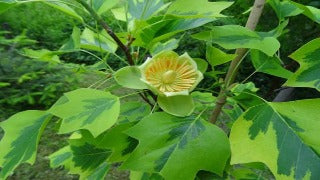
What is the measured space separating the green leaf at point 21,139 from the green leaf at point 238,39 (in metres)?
0.23

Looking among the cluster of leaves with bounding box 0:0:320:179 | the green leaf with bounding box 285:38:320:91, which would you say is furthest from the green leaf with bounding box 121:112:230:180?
the green leaf with bounding box 285:38:320:91

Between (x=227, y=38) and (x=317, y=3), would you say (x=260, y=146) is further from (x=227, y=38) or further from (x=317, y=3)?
(x=317, y=3)

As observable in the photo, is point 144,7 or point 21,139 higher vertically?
point 144,7

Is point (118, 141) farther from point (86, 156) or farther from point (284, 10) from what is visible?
point (284, 10)

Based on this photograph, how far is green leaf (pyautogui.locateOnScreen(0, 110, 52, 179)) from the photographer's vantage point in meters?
0.44

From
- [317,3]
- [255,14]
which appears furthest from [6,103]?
[255,14]

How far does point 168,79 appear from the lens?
439mm

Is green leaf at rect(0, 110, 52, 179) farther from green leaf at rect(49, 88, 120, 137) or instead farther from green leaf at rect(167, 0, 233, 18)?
green leaf at rect(167, 0, 233, 18)

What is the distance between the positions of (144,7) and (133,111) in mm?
157

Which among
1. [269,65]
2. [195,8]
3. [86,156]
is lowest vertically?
[86,156]

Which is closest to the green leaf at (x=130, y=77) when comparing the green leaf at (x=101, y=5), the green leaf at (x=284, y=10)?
the green leaf at (x=101, y=5)

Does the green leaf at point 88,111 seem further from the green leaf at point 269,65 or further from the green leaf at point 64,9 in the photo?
the green leaf at point 269,65

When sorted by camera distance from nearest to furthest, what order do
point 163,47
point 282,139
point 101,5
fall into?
point 282,139, point 101,5, point 163,47

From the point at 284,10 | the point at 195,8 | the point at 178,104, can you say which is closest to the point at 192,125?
the point at 178,104
